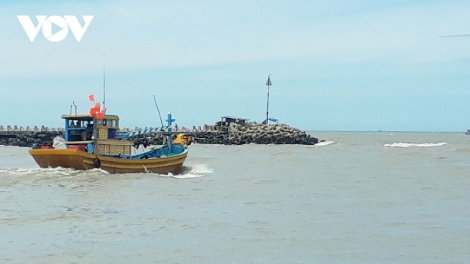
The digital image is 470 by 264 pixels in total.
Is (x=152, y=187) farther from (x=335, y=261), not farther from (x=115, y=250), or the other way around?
(x=335, y=261)

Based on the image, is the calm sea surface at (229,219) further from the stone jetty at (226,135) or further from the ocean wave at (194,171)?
the stone jetty at (226,135)

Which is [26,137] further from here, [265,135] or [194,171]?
[194,171]

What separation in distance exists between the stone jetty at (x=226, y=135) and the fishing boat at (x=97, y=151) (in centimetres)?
3439

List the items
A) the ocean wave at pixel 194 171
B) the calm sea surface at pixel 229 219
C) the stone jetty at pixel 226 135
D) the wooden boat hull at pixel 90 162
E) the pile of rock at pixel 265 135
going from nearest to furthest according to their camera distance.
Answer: the calm sea surface at pixel 229 219 < the wooden boat hull at pixel 90 162 < the ocean wave at pixel 194 171 < the stone jetty at pixel 226 135 < the pile of rock at pixel 265 135

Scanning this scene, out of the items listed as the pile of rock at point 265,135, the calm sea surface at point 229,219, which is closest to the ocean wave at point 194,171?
the calm sea surface at point 229,219

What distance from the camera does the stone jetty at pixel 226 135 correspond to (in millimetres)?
64438

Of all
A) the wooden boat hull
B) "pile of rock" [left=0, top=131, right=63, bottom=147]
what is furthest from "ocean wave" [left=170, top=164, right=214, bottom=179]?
"pile of rock" [left=0, top=131, right=63, bottom=147]

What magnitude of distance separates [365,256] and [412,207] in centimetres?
713

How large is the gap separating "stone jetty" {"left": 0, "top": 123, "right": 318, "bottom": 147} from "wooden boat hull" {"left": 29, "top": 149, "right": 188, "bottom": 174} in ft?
115

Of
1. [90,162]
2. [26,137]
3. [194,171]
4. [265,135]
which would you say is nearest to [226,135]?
[265,135]

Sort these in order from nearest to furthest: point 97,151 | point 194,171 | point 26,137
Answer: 1. point 97,151
2. point 194,171
3. point 26,137

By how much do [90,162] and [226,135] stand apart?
144 ft

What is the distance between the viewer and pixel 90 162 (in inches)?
1070

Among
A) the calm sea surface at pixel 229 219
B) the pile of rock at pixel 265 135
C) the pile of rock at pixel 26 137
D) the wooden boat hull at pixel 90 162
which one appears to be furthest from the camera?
the pile of rock at pixel 265 135
